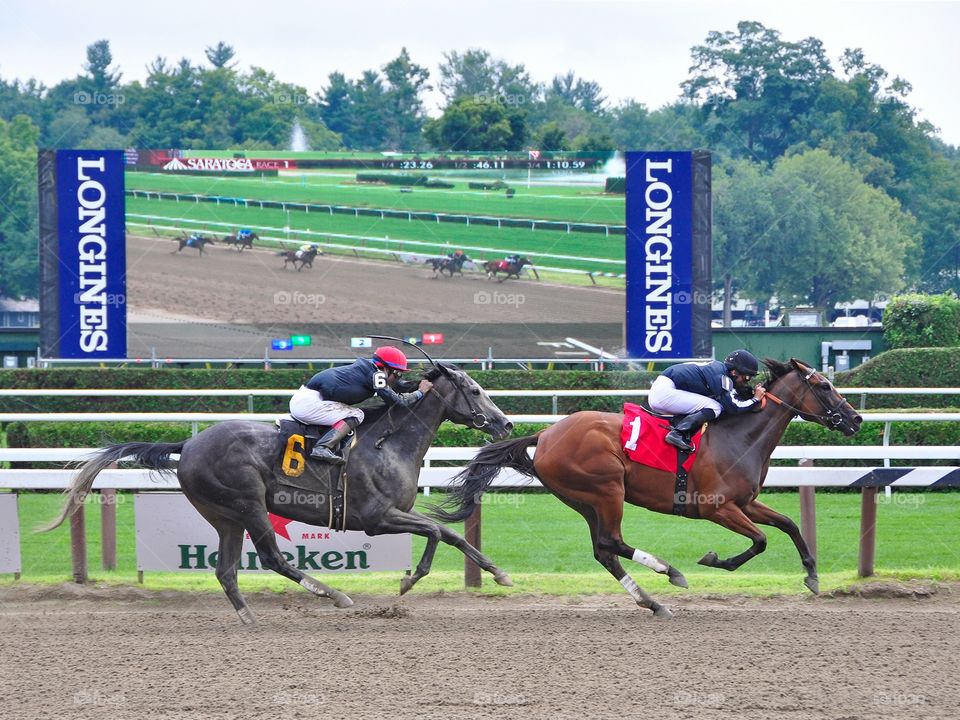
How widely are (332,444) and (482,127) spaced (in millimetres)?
13862

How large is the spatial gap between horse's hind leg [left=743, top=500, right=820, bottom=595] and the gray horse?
133cm

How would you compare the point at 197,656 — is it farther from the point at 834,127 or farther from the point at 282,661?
the point at 834,127

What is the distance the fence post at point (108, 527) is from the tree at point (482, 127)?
513 inches

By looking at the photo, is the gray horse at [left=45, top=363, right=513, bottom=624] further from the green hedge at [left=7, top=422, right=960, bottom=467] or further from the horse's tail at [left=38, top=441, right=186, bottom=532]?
the green hedge at [left=7, top=422, right=960, bottom=467]

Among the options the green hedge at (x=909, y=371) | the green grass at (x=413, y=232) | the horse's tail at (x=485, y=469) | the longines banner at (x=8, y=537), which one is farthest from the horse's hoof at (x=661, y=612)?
the green grass at (x=413, y=232)

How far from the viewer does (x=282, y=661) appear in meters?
5.36

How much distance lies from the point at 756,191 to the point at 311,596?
126ft

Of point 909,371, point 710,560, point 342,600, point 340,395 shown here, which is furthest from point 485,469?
point 909,371

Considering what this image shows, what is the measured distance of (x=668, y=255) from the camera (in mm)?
15523

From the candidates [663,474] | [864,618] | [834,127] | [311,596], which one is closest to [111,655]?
[311,596]

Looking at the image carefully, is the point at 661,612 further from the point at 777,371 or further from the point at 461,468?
the point at 777,371

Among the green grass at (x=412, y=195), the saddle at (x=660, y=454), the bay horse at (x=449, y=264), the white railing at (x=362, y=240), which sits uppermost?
the green grass at (x=412, y=195)

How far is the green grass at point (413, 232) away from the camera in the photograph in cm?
1628

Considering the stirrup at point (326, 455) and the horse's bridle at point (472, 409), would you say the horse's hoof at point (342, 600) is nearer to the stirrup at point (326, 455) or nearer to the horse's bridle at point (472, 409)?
the stirrup at point (326, 455)
